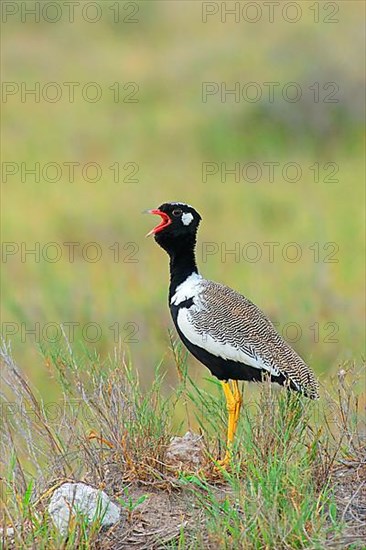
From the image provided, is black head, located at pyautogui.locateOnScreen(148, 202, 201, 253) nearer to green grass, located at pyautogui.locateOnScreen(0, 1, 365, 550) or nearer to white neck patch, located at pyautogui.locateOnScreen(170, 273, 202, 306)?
white neck patch, located at pyautogui.locateOnScreen(170, 273, 202, 306)

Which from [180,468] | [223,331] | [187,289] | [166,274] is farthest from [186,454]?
[166,274]

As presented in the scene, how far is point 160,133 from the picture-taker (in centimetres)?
1110

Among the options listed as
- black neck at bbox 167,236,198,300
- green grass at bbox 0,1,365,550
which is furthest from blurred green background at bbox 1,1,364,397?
black neck at bbox 167,236,198,300

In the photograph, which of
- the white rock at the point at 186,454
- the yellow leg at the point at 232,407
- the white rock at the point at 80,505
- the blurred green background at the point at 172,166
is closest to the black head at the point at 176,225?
the yellow leg at the point at 232,407

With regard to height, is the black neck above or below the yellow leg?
above

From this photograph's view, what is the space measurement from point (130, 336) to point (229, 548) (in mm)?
3891

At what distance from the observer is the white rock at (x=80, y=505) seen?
3.18 meters

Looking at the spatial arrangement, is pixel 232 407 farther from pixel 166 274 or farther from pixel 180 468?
pixel 166 274

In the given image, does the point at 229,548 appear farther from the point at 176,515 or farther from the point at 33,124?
the point at 33,124

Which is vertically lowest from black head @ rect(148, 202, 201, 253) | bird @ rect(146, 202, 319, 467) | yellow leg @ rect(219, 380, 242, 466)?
yellow leg @ rect(219, 380, 242, 466)

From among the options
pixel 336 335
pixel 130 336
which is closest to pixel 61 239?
pixel 130 336

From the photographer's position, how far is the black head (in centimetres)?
388

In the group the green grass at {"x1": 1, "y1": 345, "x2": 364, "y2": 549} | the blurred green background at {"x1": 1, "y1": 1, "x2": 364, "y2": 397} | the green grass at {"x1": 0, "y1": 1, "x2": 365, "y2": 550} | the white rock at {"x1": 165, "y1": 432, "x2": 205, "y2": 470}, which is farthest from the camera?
the blurred green background at {"x1": 1, "y1": 1, "x2": 364, "y2": 397}

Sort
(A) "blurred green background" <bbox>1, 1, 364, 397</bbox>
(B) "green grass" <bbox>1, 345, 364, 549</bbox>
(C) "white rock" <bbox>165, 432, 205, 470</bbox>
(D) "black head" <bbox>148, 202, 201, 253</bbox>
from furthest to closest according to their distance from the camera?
(A) "blurred green background" <bbox>1, 1, 364, 397</bbox>, (D) "black head" <bbox>148, 202, 201, 253</bbox>, (C) "white rock" <bbox>165, 432, 205, 470</bbox>, (B) "green grass" <bbox>1, 345, 364, 549</bbox>
